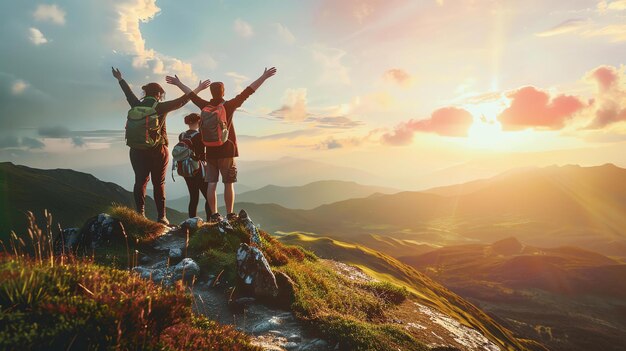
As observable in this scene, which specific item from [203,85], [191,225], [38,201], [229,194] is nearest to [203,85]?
[203,85]

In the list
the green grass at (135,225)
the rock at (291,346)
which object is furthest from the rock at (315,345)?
the green grass at (135,225)

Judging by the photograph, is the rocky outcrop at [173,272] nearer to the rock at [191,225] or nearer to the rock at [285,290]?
the rock at [285,290]

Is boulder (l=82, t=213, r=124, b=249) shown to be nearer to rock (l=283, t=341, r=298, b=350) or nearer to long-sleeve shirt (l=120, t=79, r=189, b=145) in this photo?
long-sleeve shirt (l=120, t=79, r=189, b=145)

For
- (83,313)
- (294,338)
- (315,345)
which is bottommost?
(315,345)

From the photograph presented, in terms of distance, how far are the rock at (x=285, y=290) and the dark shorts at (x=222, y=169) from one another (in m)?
3.38

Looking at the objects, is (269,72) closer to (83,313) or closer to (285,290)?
(285,290)

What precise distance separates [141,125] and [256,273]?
5713mm

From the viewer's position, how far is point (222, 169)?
11375mm

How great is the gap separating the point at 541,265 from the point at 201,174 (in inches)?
6042

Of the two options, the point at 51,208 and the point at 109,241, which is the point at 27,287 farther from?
the point at 51,208

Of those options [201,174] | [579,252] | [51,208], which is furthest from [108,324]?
[579,252]

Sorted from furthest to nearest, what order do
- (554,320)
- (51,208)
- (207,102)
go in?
(51,208), (554,320), (207,102)

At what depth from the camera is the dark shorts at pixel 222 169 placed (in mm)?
11336

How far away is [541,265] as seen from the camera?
132625mm
